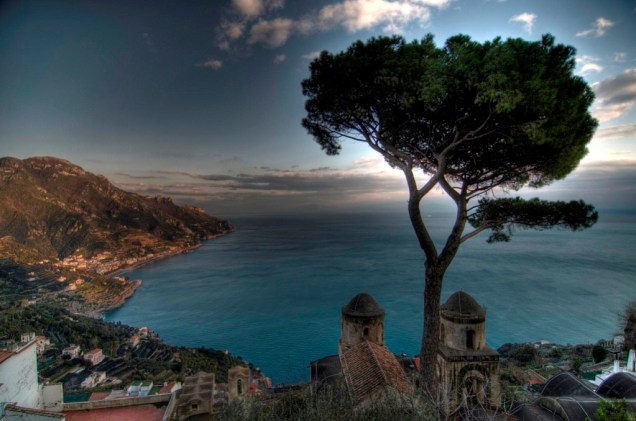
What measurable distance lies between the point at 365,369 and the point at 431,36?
7596 millimetres

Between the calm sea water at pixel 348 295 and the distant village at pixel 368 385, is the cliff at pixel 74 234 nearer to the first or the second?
the calm sea water at pixel 348 295

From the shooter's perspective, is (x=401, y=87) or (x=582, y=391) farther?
(x=582, y=391)

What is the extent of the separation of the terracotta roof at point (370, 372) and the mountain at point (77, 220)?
73.3m

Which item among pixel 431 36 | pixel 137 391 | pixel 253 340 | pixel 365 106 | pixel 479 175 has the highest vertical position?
pixel 431 36

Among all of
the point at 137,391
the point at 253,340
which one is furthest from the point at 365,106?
the point at 253,340

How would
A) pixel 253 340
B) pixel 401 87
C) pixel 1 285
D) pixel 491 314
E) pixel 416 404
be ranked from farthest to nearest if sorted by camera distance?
pixel 1 285, pixel 491 314, pixel 253 340, pixel 401 87, pixel 416 404

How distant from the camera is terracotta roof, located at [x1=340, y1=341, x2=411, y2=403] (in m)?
6.91

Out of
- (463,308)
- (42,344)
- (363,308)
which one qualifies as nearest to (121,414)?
(363,308)

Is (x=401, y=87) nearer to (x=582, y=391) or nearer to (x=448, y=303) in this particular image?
(x=448, y=303)

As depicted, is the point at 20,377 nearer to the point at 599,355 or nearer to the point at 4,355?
the point at 4,355

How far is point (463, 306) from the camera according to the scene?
9523 mm

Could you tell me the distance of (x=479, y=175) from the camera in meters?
6.98

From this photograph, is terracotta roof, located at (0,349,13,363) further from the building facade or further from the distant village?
the building facade

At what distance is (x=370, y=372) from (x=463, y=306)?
3.74 meters
